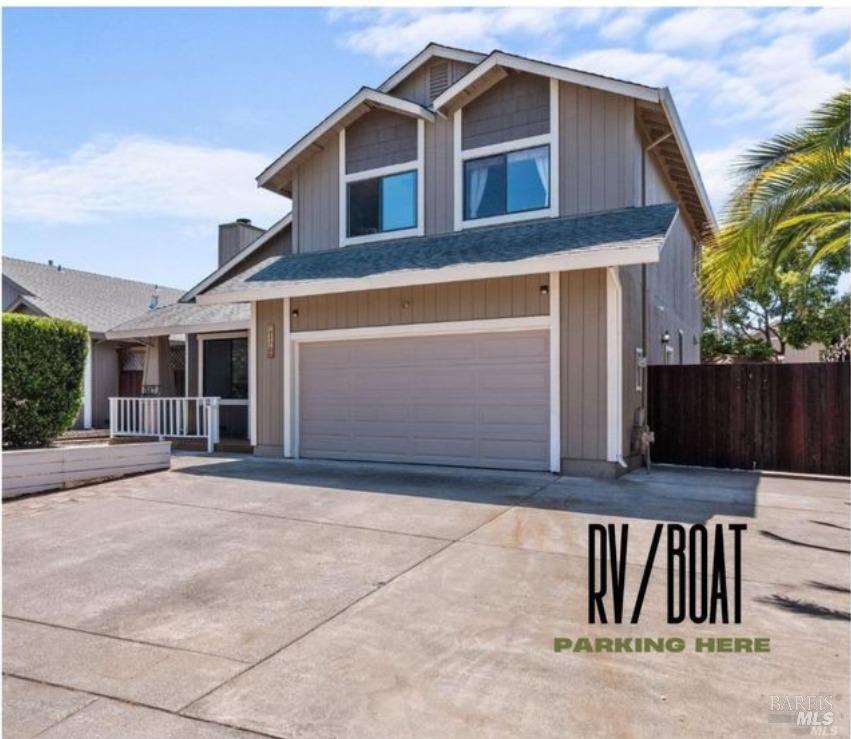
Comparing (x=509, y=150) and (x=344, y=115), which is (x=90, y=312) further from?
(x=509, y=150)

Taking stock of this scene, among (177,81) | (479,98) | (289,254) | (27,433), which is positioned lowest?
(27,433)

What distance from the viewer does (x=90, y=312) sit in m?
19.0

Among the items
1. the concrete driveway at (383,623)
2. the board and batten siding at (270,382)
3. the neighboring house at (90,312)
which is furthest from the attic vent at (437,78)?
the neighboring house at (90,312)

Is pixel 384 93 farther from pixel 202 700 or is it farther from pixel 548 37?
pixel 202 700

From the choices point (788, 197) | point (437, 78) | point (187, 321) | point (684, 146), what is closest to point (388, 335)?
point (437, 78)

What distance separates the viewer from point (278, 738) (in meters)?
2.61

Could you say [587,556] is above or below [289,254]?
below

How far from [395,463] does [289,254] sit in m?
5.51

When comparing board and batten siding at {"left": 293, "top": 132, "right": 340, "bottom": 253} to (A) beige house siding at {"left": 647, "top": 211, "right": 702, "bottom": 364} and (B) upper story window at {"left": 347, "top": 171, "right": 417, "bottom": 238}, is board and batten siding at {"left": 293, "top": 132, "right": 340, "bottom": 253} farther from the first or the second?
(A) beige house siding at {"left": 647, "top": 211, "right": 702, "bottom": 364}

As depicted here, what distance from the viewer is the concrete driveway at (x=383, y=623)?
2.80 m

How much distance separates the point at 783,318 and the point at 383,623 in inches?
1025

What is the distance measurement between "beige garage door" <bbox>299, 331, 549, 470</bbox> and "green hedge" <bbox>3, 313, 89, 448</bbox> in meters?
3.81

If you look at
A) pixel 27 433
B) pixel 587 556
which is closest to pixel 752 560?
pixel 587 556

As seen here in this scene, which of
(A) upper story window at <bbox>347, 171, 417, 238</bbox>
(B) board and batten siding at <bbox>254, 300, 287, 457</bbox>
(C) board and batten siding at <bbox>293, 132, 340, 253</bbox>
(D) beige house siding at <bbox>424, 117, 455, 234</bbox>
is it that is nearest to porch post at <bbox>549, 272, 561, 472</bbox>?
(D) beige house siding at <bbox>424, 117, 455, 234</bbox>
